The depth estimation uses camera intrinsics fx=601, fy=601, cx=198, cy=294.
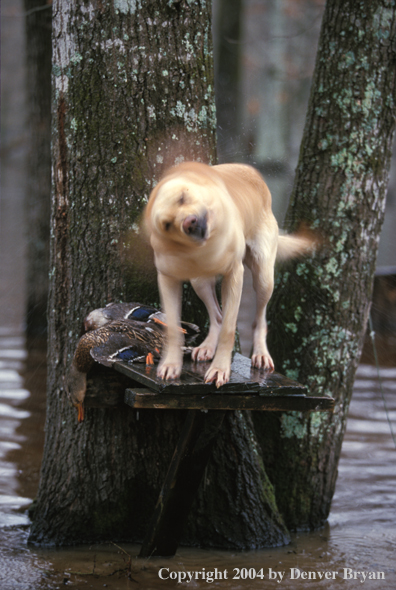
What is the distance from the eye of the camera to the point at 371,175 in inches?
161

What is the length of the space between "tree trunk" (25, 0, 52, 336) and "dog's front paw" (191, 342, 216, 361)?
599cm

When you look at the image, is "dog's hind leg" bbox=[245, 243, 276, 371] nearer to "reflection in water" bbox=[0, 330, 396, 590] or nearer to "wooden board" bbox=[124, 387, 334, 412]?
"wooden board" bbox=[124, 387, 334, 412]

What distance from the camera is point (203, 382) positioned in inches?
108

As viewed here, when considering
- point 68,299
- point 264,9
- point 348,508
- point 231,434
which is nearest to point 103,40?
point 68,299

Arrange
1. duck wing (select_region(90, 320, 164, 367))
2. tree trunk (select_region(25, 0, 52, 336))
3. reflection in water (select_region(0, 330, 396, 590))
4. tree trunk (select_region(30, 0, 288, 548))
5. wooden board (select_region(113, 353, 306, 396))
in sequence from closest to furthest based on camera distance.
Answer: wooden board (select_region(113, 353, 306, 396))
duck wing (select_region(90, 320, 164, 367))
reflection in water (select_region(0, 330, 396, 590))
tree trunk (select_region(30, 0, 288, 548))
tree trunk (select_region(25, 0, 52, 336))

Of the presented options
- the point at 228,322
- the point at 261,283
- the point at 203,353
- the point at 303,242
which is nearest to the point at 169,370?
the point at 228,322

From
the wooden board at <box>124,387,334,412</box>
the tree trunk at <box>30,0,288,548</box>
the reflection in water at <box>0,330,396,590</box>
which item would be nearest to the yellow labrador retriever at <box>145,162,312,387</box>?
the wooden board at <box>124,387,334,412</box>

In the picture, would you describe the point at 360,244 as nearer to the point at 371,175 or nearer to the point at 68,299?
the point at 371,175

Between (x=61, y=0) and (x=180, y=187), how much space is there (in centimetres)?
188

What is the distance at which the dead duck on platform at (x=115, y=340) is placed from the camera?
9.98 feet

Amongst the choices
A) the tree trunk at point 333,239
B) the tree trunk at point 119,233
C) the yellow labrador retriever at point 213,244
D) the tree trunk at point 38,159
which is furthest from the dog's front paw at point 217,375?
the tree trunk at point 38,159

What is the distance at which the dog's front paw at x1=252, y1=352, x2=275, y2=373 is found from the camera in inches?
127

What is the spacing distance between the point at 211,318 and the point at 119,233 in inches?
29.7

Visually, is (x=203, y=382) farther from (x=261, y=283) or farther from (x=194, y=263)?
(x=261, y=283)
